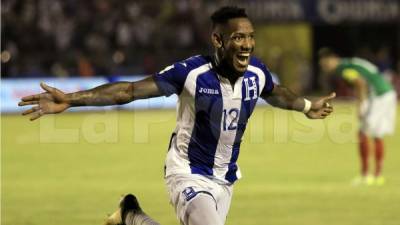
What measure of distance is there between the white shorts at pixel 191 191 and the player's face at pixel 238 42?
0.93m

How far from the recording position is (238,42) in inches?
273

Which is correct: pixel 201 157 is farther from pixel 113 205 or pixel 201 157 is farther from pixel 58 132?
pixel 58 132

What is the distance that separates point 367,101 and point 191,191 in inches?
340

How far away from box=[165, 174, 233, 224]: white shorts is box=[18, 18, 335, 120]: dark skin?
0.72 m

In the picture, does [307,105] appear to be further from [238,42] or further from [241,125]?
[238,42]

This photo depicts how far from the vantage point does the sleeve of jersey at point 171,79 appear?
699 cm

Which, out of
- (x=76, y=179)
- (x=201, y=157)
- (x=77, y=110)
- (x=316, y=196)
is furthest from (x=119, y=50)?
(x=201, y=157)

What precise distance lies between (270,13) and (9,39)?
9606mm

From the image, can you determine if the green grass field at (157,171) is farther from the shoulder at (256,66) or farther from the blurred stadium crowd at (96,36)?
the blurred stadium crowd at (96,36)

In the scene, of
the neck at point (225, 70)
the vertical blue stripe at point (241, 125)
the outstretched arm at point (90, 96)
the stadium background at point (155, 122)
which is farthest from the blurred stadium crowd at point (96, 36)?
the outstretched arm at point (90, 96)

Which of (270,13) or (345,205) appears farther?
(270,13)

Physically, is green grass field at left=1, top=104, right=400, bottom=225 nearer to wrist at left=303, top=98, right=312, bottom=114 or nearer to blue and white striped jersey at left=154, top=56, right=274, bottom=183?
wrist at left=303, top=98, right=312, bottom=114

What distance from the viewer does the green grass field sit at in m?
11.2

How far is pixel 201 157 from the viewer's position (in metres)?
7.23
